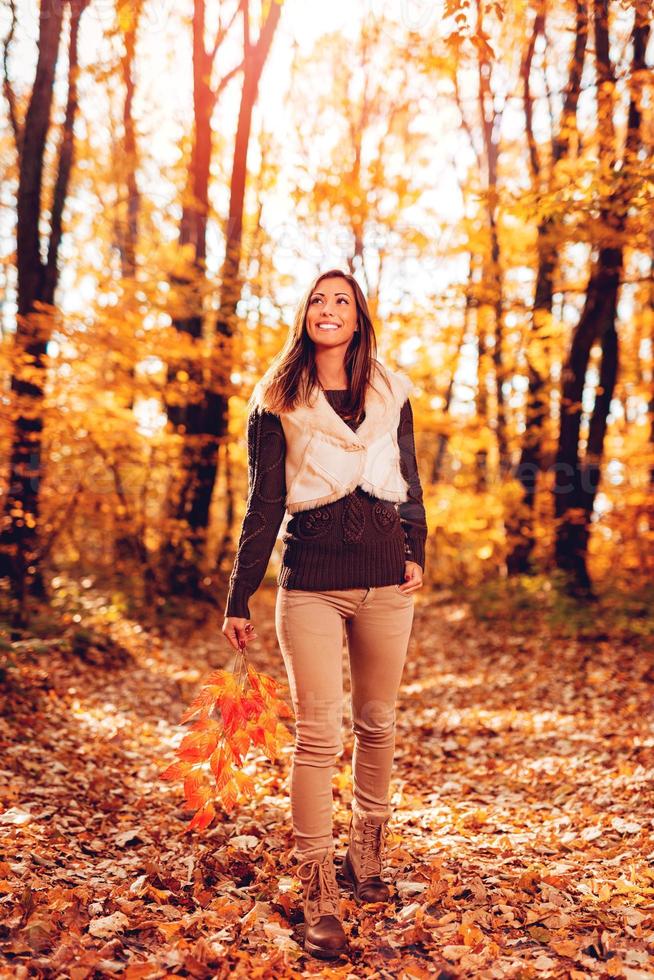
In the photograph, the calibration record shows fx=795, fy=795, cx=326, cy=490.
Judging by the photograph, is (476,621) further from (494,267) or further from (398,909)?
(398,909)

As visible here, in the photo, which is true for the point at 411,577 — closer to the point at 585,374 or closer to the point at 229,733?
the point at 229,733

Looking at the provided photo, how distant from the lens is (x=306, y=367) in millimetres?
2893

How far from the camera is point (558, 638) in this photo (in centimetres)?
880

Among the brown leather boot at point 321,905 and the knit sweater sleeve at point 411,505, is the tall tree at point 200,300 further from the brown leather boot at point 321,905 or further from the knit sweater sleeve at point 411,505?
the brown leather boot at point 321,905

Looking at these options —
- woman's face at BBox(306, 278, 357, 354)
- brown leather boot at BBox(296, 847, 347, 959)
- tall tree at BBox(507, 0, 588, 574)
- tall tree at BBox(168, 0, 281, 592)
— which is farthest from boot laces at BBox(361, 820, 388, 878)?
tall tree at BBox(507, 0, 588, 574)

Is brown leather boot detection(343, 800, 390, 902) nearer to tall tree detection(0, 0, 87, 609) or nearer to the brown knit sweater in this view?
the brown knit sweater

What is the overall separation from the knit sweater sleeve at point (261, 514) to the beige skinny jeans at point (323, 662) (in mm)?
139

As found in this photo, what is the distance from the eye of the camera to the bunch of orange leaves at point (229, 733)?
2.89 m

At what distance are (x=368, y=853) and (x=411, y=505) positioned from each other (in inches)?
53.6

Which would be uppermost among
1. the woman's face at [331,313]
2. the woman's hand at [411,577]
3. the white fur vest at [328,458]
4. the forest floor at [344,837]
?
the woman's face at [331,313]

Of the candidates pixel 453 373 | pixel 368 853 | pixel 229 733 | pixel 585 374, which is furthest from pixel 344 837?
pixel 453 373

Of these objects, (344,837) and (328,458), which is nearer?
(328,458)

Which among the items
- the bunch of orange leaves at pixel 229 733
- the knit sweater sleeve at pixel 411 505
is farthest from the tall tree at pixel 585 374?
the bunch of orange leaves at pixel 229 733

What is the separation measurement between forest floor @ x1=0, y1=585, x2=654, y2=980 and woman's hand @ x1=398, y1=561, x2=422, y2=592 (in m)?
1.18
